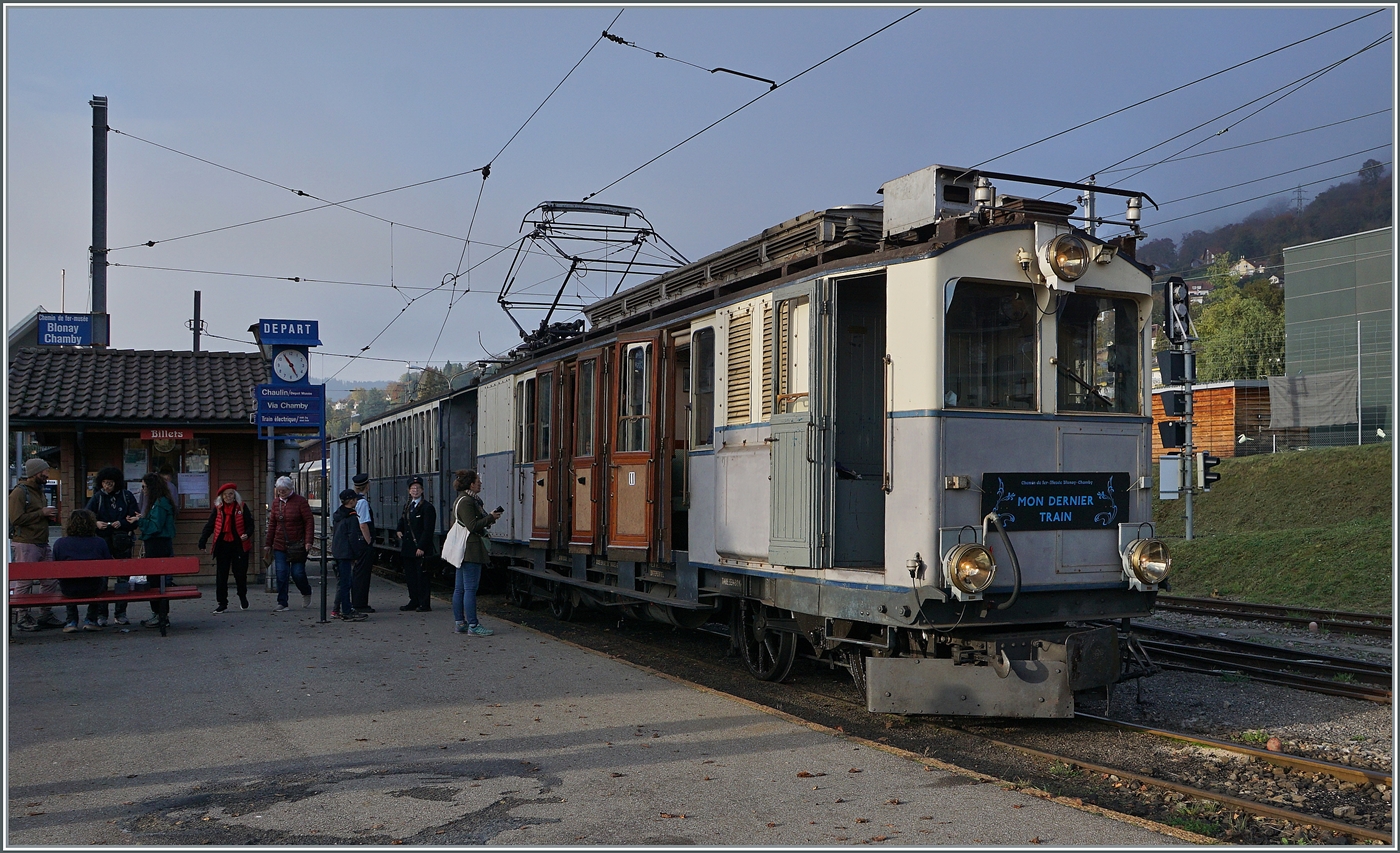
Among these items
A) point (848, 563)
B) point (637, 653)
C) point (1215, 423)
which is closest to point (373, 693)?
point (637, 653)

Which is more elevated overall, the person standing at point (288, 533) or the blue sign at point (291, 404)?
the blue sign at point (291, 404)

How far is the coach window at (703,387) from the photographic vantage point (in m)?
10.2

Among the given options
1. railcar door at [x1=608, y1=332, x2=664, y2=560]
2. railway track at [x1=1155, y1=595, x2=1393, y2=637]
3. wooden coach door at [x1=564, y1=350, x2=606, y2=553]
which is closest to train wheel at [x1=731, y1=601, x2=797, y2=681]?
railcar door at [x1=608, y1=332, x2=664, y2=560]

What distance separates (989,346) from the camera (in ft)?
25.8

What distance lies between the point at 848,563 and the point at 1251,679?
13.5 feet

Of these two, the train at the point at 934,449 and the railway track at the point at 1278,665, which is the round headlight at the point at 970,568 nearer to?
the train at the point at 934,449

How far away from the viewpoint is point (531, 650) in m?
11.5

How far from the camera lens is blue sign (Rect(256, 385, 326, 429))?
14.7 m

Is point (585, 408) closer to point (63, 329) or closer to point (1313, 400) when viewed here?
point (63, 329)

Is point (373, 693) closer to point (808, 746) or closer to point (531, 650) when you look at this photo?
point (531, 650)

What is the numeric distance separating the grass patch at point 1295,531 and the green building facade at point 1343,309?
8435 millimetres

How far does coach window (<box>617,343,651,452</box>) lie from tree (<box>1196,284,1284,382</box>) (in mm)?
41212

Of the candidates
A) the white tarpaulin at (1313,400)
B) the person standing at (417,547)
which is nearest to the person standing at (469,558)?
the person standing at (417,547)

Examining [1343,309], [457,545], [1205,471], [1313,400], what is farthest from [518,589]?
[1343,309]
